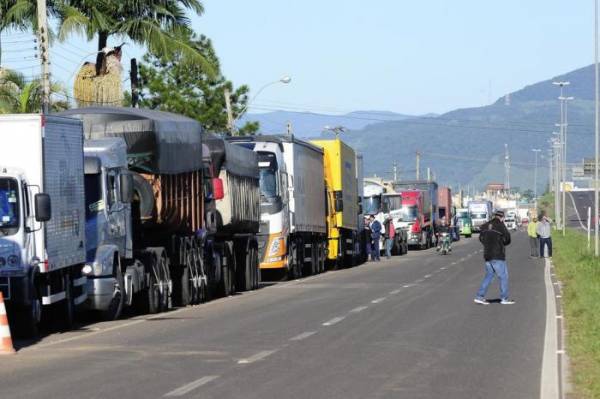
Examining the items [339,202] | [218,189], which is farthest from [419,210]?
[218,189]

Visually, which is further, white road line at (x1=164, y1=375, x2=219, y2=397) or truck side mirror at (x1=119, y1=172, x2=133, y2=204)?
truck side mirror at (x1=119, y1=172, x2=133, y2=204)

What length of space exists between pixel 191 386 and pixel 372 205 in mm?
52644

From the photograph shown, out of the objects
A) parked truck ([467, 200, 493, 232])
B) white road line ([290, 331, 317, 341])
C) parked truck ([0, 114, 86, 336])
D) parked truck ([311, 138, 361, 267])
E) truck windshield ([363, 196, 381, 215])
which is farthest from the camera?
parked truck ([467, 200, 493, 232])

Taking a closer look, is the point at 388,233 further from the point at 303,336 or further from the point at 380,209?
the point at 303,336

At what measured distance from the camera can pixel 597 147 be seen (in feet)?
A: 147

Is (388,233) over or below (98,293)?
below

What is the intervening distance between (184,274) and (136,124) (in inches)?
137

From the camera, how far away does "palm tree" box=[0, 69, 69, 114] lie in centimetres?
3684

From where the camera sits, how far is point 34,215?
21.1 m

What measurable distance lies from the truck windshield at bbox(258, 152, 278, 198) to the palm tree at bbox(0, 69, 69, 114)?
18.5 feet

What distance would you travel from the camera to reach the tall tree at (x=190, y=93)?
68.4 metres

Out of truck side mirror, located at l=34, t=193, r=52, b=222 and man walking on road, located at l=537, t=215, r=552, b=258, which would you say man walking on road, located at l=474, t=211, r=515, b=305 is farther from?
man walking on road, located at l=537, t=215, r=552, b=258

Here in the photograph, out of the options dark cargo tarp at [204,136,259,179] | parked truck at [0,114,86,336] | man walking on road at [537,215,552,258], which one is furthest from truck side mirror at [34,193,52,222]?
man walking on road at [537,215,552,258]

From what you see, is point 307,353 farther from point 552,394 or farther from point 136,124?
point 136,124
